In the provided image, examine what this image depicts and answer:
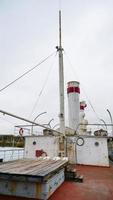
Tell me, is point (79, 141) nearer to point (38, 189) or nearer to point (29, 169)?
point (29, 169)

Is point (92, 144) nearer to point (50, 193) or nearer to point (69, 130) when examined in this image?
point (69, 130)

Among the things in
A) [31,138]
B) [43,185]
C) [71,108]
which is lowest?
[43,185]

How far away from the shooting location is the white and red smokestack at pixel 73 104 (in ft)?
40.7

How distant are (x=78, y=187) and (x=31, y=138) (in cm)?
642

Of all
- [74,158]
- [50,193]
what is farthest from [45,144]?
[50,193]

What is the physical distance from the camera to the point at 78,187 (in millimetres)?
4715

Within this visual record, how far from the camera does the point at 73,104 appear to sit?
1267 cm

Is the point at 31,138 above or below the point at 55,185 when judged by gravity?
above

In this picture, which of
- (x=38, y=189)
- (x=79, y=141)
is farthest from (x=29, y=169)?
(x=79, y=141)

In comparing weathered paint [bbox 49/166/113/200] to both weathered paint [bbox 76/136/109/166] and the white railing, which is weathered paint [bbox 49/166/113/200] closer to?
weathered paint [bbox 76/136/109/166]

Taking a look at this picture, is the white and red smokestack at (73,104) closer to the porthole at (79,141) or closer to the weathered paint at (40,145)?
the porthole at (79,141)

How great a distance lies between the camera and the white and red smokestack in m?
12.4

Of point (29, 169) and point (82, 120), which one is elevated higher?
point (82, 120)

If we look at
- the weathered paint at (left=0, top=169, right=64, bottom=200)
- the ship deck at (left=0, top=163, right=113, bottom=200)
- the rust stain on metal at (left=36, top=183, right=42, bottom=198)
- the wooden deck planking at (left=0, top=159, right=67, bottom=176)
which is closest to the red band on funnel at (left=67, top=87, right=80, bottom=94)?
the ship deck at (left=0, top=163, right=113, bottom=200)
